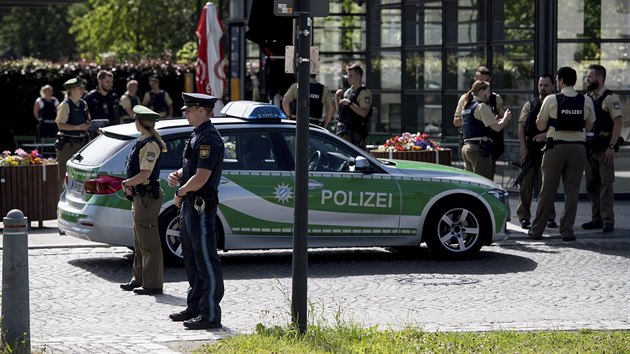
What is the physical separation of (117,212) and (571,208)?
213 inches

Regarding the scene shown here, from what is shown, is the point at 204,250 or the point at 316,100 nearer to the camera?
the point at 204,250

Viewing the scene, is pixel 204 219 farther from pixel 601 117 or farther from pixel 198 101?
pixel 601 117

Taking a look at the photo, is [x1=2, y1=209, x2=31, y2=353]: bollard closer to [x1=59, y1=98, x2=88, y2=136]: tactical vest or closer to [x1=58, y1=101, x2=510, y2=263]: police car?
[x1=58, y1=101, x2=510, y2=263]: police car

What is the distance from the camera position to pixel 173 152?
478 inches

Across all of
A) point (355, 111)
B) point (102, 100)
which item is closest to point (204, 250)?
point (355, 111)

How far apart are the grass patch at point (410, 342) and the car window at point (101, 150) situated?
13.4 ft

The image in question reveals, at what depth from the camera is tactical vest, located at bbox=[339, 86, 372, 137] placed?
17016mm

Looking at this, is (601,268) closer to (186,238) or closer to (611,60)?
(186,238)

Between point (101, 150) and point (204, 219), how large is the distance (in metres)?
3.32

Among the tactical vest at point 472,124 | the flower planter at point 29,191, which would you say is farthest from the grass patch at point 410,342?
the flower planter at point 29,191

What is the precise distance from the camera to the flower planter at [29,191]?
1516cm

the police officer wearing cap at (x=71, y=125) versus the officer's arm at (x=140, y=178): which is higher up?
the police officer wearing cap at (x=71, y=125)

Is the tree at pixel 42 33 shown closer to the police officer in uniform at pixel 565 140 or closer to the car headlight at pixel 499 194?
the police officer in uniform at pixel 565 140

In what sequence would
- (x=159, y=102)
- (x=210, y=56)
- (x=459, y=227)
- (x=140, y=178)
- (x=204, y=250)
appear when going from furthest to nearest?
(x=159, y=102)
(x=210, y=56)
(x=459, y=227)
(x=140, y=178)
(x=204, y=250)
